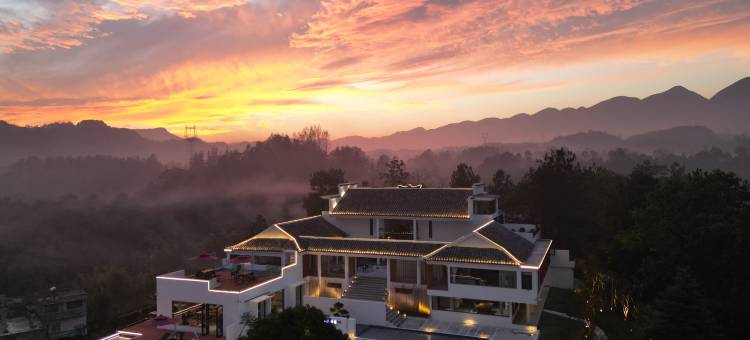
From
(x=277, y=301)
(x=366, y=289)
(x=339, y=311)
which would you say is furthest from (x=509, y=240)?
(x=277, y=301)

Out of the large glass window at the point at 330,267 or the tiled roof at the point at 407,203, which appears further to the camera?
the tiled roof at the point at 407,203

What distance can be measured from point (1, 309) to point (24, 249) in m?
21.3

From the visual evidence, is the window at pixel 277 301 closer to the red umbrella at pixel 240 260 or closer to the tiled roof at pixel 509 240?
the red umbrella at pixel 240 260

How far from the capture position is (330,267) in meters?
24.1

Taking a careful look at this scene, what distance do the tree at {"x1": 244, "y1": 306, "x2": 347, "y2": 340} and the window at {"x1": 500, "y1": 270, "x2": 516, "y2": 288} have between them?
750 centimetres

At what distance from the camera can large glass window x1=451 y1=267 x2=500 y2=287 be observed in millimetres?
20625

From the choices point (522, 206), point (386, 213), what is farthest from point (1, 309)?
point (522, 206)

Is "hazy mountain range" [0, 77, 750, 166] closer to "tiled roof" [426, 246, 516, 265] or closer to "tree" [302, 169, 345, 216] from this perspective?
"tree" [302, 169, 345, 216]

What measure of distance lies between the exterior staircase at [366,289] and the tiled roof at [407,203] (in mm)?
4474

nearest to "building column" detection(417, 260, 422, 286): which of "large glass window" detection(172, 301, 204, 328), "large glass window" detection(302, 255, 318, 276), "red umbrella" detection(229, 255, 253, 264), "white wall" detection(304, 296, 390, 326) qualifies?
"white wall" detection(304, 296, 390, 326)

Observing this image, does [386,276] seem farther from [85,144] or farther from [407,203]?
[85,144]

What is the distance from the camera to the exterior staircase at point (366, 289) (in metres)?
21.7

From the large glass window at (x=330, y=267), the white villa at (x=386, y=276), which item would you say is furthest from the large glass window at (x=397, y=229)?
the large glass window at (x=330, y=267)

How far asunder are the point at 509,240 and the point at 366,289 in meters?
6.53
